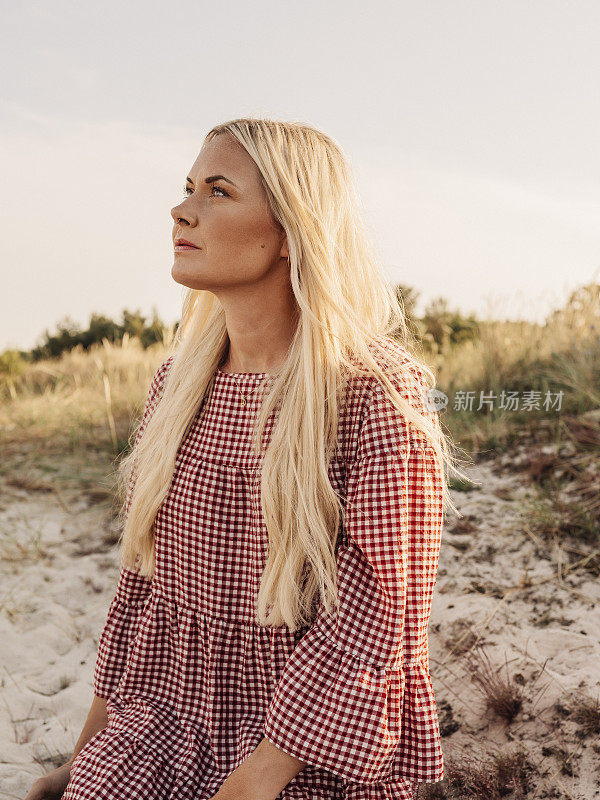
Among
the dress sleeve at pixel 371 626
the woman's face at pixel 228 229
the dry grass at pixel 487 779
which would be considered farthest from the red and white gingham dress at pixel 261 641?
the dry grass at pixel 487 779

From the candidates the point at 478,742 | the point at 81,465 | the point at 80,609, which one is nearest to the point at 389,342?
the point at 478,742

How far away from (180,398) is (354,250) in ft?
1.95

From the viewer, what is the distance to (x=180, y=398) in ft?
6.42

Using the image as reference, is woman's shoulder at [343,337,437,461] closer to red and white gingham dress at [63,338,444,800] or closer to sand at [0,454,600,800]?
red and white gingham dress at [63,338,444,800]

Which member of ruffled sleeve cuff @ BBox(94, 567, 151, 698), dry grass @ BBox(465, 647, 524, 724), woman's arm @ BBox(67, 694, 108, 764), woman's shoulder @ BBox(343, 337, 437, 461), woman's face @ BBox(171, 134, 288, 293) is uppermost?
woman's face @ BBox(171, 134, 288, 293)

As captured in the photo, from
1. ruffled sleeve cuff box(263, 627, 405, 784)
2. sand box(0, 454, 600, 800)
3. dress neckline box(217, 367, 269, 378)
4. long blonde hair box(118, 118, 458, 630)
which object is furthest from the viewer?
sand box(0, 454, 600, 800)

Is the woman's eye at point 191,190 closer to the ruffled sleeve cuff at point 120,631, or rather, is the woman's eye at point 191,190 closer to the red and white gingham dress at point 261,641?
the red and white gingham dress at point 261,641

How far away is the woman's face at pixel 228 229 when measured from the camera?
171cm

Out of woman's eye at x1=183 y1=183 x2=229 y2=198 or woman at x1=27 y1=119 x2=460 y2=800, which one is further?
woman's eye at x1=183 y1=183 x2=229 y2=198

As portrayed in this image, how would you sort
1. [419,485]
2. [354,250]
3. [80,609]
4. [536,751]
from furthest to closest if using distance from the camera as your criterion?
[80,609]
[536,751]
[354,250]
[419,485]

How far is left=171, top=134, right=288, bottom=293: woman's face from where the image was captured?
1706 mm

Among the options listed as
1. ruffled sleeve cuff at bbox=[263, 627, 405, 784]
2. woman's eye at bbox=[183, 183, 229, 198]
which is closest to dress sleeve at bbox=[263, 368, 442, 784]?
ruffled sleeve cuff at bbox=[263, 627, 405, 784]

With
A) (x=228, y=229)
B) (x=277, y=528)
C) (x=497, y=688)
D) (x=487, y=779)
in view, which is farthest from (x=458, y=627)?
(x=228, y=229)

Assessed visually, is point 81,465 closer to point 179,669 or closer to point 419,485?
point 179,669
